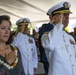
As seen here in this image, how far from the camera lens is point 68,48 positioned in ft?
6.49

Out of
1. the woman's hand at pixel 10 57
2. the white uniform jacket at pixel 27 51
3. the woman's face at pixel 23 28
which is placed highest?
the woman's face at pixel 23 28

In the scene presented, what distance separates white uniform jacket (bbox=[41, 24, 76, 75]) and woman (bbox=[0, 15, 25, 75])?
0.26 metres

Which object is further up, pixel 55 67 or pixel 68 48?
pixel 68 48

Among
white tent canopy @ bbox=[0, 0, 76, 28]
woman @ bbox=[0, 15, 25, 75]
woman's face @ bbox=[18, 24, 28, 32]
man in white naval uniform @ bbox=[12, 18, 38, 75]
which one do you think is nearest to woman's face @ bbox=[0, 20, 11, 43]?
woman @ bbox=[0, 15, 25, 75]

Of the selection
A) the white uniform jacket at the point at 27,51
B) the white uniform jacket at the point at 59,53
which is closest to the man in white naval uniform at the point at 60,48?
the white uniform jacket at the point at 59,53

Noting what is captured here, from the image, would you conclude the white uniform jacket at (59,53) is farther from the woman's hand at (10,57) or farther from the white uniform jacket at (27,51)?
the white uniform jacket at (27,51)

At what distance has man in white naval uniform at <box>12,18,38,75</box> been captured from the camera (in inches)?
139

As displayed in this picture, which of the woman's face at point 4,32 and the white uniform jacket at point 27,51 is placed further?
the white uniform jacket at point 27,51

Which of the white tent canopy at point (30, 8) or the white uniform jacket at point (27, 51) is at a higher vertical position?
the white tent canopy at point (30, 8)

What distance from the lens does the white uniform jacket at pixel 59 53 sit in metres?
1.91

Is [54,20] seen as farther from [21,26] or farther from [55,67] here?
[21,26]

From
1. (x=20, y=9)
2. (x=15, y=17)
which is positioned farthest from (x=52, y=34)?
(x=15, y=17)

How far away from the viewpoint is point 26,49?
355 cm

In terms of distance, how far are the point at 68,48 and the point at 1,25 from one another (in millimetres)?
567
